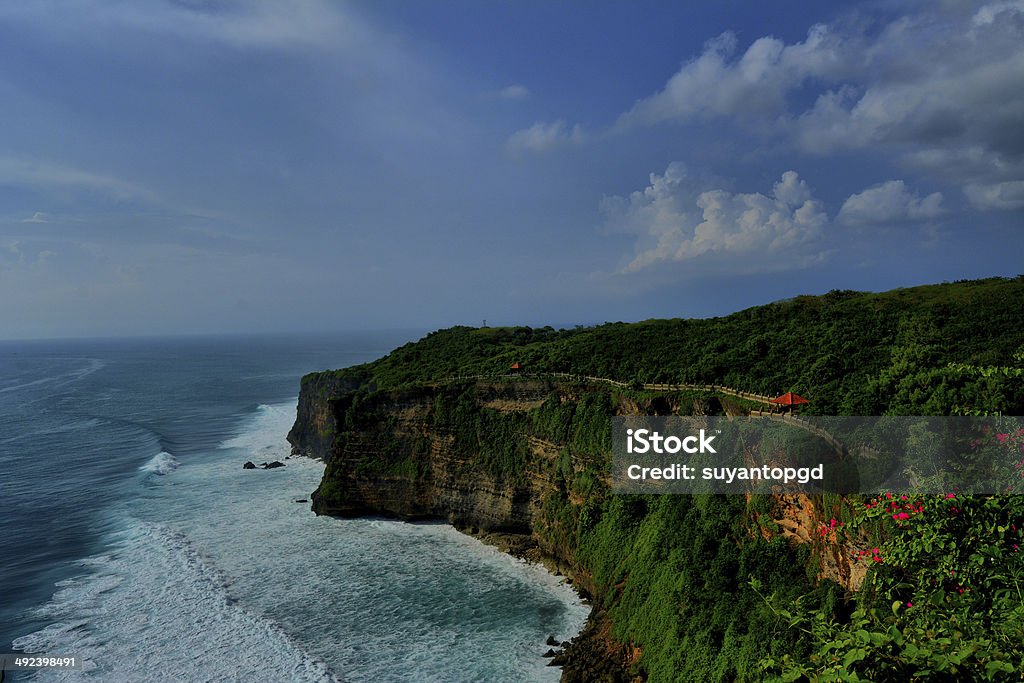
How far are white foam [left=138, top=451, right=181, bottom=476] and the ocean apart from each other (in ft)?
1.11

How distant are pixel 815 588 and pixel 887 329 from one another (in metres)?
23.0

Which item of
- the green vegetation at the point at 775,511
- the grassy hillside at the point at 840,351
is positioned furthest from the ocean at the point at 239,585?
the grassy hillside at the point at 840,351

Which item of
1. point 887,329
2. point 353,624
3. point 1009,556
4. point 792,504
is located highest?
point 887,329

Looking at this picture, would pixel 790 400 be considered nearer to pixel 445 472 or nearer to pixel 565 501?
pixel 565 501

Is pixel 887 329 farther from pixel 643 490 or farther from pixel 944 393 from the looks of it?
pixel 944 393

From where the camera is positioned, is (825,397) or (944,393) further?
(825,397)

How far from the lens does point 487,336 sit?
2933 inches

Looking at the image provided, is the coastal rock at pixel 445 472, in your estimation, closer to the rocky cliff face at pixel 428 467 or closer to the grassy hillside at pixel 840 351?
the rocky cliff face at pixel 428 467

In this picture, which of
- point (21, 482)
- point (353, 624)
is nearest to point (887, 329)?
point (353, 624)

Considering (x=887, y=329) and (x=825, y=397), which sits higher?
(x=887, y=329)
